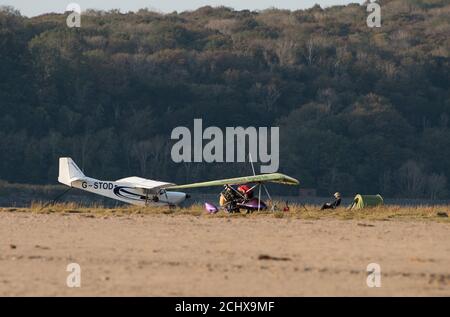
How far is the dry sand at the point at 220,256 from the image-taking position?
2134 cm

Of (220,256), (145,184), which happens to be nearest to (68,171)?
(145,184)

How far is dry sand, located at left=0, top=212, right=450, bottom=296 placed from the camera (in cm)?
2134

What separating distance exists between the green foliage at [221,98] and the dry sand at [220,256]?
1391 inches

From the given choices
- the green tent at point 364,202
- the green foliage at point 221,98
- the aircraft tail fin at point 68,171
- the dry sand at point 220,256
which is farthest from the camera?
the green foliage at point 221,98

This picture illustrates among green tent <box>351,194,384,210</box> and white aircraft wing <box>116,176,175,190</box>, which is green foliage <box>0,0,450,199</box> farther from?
green tent <box>351,194,384,210</box>

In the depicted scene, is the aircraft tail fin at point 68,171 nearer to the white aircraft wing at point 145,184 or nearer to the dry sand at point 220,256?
the white aircraft wing at point 145,184

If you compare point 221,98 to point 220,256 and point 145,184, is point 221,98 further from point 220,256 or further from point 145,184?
point 220,256

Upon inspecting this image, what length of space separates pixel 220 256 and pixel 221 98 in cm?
5688

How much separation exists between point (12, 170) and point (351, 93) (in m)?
25.4

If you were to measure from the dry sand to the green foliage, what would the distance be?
35.3 m

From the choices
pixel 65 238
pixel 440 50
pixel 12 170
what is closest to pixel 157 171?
pixel 12 170

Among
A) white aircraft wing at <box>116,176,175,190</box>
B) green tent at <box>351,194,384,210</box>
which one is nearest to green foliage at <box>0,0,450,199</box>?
white aircraft wing at <box>116,176,175,190</box>

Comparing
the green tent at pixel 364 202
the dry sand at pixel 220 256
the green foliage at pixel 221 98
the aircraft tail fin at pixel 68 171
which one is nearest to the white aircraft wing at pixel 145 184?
the aircraft tail fin at pixel 68 171

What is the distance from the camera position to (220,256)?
25.2 m
